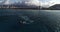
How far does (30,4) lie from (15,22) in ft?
1.28

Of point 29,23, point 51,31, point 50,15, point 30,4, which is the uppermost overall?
point 30,4

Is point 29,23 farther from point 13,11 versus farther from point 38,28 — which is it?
point 13,11

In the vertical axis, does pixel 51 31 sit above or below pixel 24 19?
below

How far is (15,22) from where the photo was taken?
1.99 meters

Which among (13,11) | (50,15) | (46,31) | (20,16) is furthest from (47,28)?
(13,11)

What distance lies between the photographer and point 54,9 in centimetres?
195

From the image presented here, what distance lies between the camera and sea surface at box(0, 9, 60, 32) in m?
1.96

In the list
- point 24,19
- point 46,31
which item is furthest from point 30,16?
point 46,31

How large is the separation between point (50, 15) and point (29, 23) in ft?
1.24

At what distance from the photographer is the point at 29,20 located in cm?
201

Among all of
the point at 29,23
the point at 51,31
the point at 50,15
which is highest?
the point at 50,15

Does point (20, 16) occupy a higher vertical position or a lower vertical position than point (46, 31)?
higher

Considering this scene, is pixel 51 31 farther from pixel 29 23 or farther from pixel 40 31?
pixel 29 23

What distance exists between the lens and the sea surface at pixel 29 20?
1964mm
